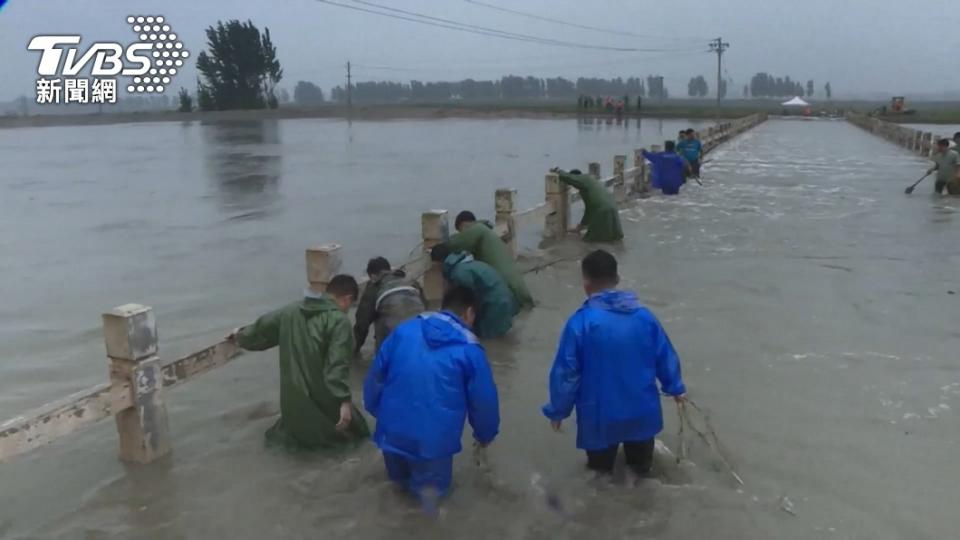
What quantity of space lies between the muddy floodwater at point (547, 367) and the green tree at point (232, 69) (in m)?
64.5

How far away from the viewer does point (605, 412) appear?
4.30 m

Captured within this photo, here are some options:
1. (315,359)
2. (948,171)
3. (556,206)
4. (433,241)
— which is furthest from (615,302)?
(948,171)

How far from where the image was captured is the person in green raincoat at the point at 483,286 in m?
6.94

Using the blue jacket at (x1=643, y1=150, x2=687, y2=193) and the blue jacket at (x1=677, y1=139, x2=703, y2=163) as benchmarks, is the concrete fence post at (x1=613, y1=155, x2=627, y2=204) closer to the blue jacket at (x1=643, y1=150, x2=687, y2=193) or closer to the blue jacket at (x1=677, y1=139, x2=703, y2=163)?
the blue jacket at (x1=643, y1=150, x2=687, y2=193)

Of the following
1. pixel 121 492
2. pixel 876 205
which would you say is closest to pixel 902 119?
pixel 876 205

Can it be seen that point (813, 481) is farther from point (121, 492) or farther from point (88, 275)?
point (88, 275)

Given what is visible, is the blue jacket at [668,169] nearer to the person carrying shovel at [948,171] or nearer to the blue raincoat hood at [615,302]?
the person carrying shovel at [948,171]

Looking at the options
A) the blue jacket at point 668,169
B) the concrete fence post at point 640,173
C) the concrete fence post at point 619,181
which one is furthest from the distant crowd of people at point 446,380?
the blue jacket at point 668,169

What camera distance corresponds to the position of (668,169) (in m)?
17.2

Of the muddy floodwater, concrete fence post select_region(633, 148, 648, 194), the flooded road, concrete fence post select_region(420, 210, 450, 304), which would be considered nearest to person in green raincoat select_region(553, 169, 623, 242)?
the muddy floodwater

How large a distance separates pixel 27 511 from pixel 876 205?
1496 centimetres

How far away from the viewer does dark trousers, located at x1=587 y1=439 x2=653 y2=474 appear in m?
4.58

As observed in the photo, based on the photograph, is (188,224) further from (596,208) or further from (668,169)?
(668,169)

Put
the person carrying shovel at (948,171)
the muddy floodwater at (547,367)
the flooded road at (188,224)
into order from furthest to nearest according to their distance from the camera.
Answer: the person carrying shovel at (948,171) < the flooded road at (188,224) < the muddy floodwater at (547,367)
